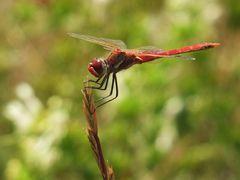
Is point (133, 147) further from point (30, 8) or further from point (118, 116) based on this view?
point (30, 8)

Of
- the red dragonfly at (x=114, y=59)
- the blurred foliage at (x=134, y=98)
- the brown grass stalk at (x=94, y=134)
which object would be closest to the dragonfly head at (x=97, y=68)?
the red dragonfly at (x=114, y=59)

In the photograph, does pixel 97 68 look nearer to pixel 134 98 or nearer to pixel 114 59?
pixel 114 59

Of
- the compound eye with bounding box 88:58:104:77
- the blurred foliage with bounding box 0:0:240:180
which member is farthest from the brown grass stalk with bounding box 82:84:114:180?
the blurred foliage with bounding box 0:0:240:180

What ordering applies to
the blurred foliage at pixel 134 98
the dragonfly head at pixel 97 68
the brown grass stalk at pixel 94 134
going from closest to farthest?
the brown grass stalk at pixel 94 134, the dragonfly head at pixel 97 68, the blurred foliage at pixel 134 98

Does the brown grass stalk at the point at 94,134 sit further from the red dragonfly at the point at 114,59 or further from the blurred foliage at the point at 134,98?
the blurred foliage at the point at 134,98

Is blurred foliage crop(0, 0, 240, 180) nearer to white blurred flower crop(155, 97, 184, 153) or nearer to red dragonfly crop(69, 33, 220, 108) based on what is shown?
white blurred flower crop(155, 97, 184, 153)

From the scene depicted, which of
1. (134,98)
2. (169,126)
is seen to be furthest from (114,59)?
(169,126)
